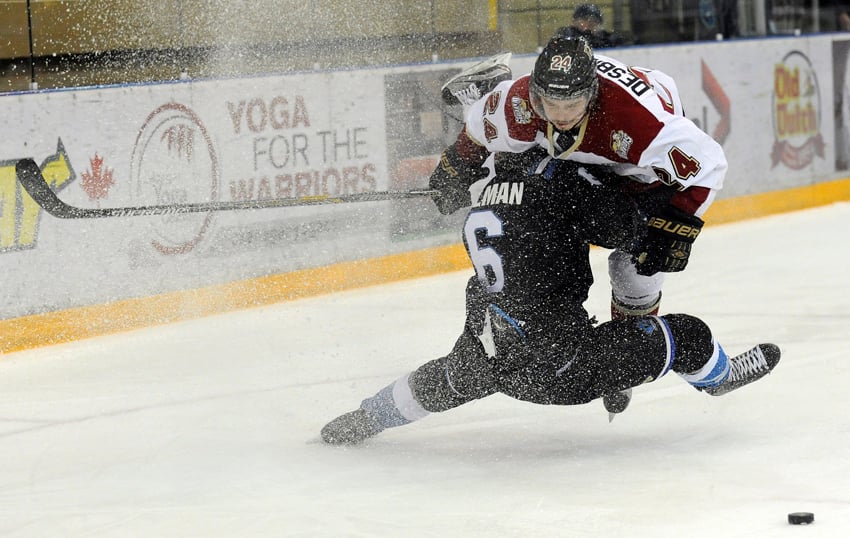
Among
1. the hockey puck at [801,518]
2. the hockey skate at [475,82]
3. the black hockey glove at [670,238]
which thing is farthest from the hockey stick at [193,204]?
the hockey puck at [801,518]

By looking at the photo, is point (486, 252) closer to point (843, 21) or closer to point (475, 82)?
point (475, 82)

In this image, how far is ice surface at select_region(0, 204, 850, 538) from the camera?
8.57ft

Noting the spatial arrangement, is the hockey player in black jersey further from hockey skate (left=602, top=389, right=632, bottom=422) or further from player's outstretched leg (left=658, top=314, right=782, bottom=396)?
hockey skate (left=602, top=389, right=632, bottom=422)

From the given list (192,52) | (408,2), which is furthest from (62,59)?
(408,2)

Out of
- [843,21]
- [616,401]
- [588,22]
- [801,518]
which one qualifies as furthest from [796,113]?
[801,518]

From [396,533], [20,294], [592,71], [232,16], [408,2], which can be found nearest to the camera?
[396,533]

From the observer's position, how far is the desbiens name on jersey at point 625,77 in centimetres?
281

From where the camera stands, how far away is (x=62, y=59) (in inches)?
227

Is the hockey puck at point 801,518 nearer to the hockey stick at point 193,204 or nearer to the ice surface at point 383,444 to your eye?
the ice surface at point 383,444

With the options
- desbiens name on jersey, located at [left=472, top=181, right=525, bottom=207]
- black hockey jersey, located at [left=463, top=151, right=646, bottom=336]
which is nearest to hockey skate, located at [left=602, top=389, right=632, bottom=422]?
black hockey jersey, located at [left=463, top=151, right=646, bottom=336]

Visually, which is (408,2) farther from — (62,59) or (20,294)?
(20,294)

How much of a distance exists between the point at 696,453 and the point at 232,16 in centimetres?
385

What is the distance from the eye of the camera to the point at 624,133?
2766 millimetres

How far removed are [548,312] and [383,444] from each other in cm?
61
